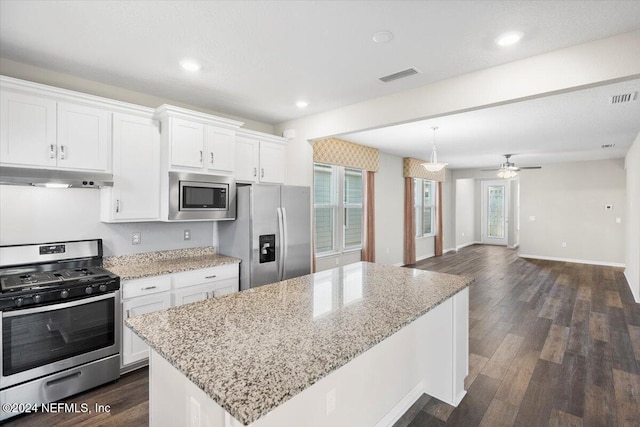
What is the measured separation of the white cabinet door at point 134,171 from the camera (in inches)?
115

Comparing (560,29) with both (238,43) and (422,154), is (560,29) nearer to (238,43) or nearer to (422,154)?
(238,43)

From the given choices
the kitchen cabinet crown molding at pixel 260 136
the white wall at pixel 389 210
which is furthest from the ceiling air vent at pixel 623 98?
the white wall at pixel 389 210

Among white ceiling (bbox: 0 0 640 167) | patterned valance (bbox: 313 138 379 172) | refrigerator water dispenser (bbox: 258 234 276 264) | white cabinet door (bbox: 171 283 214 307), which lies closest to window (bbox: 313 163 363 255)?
patterned valance (bbox: 313 138 379 172)

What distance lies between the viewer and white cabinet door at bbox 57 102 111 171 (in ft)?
8.57

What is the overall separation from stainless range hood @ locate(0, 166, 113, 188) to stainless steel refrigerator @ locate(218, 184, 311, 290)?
127cm

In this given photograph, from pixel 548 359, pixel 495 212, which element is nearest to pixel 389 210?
pixel 548 359

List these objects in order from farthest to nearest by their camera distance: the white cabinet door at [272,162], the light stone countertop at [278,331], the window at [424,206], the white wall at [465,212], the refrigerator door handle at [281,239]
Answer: the white wall at [465,212] < the window at [424,206] < the white cabinet door at [272,162] < the refrigerator door handle at [281,239] < the light stone countertop at [278,331]

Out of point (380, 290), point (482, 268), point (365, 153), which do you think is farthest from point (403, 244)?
point (380, 290)

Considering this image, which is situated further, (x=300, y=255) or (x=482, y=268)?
(x=482, y=268)

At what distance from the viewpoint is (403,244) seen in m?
7.56

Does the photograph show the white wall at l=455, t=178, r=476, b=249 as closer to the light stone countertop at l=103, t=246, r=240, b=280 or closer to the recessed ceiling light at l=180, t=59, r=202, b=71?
the light stone countertop at l=103, t=246, r=240, b=280

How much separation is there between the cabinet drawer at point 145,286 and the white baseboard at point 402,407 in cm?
209

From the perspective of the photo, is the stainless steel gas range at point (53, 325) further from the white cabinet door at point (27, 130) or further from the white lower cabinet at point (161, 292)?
the white cabinet door at point (27, 130)

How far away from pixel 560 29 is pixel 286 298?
8.13ft
